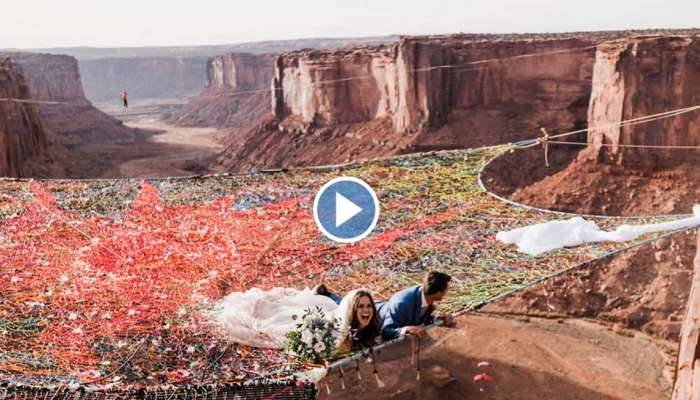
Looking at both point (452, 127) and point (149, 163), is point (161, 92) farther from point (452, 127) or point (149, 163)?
point (452, 127)

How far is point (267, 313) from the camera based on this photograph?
723cm

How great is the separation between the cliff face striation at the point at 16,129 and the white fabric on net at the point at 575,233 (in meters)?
21.4

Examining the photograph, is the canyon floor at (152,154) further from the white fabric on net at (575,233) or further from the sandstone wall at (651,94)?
the white fabric on net at (575,233)

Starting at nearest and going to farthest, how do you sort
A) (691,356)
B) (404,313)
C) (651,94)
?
1. (691,356)
2. (404,313)
3. (651,94)

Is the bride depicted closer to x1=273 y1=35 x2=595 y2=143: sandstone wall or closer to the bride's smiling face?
the bride's smiling face

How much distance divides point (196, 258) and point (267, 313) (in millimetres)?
2325

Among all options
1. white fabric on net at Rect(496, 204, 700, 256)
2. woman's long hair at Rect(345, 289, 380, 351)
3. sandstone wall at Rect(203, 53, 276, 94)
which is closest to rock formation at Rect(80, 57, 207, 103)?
sandstone wall at Rect(203, 53, 276, 94)

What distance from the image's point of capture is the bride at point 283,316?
670cm

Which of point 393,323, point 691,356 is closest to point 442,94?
point 393,323

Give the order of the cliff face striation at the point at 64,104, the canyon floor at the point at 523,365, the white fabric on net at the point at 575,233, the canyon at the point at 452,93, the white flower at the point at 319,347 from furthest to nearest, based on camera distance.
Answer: the cliff face striation at the point at 64,104
the canyon at the point at 452,93
the canyon floor at the point at 523,365
the white fabric on net at the point at 575,233
the white flower at the point at 319,347

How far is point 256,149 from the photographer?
39.7 m

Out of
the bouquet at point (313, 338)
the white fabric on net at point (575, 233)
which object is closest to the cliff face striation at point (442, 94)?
the white fabric on net at point (575, 233)

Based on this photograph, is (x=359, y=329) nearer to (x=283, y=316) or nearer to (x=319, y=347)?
(x=319, y=347)

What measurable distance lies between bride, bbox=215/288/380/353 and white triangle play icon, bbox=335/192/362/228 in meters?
2.92
